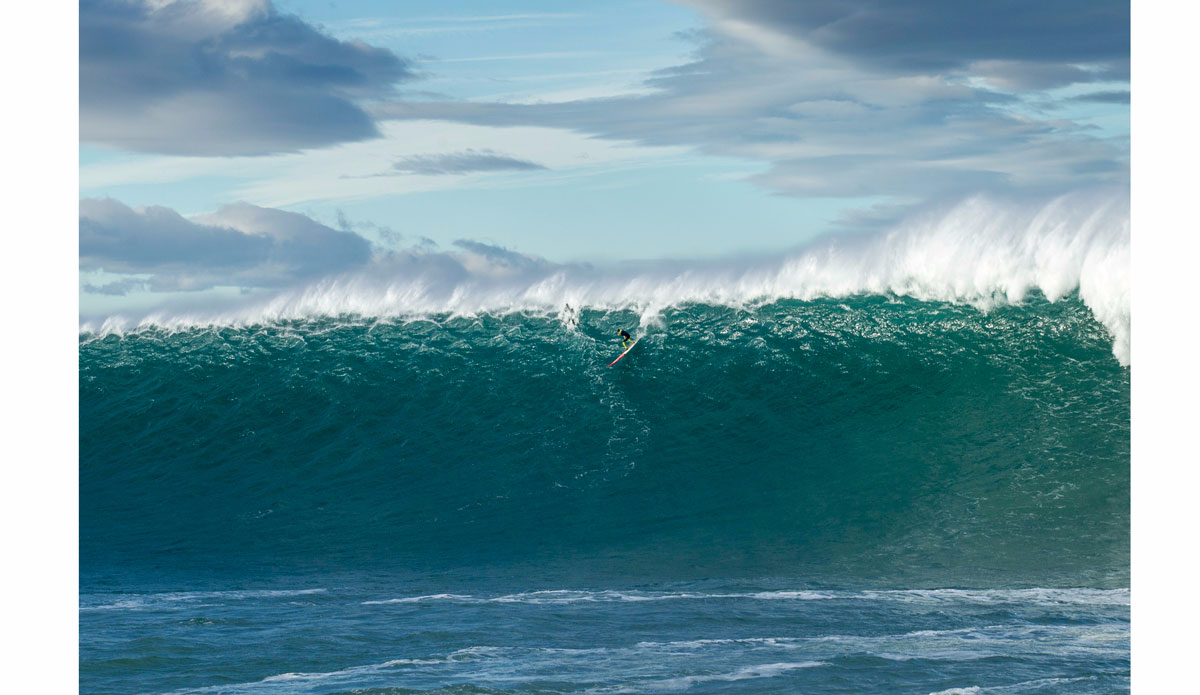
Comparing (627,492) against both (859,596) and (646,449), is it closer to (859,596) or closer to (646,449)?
(646,449)

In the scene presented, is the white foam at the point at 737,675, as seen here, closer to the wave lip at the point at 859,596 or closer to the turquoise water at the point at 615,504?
the turquoise water at the point at 615,504

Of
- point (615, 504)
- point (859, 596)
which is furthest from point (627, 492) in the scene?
point (859, 596)

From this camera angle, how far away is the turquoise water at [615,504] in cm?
717

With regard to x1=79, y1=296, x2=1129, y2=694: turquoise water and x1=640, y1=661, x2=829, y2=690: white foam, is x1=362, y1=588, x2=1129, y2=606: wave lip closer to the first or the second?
x1=79, y1=296, x2=1129, y2=694: turquoise water

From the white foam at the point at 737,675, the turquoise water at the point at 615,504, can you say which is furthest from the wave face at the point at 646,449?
the white foam at the point at 737,675

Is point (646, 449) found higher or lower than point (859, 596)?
higher

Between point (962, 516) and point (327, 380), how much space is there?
9.73m

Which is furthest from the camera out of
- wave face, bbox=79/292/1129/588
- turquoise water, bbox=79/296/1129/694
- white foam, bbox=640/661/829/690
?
wave face, bbox=79/292/1129/588

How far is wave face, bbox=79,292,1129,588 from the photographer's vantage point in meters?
10.4

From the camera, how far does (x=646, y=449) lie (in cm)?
1255

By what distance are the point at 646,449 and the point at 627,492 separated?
99cm

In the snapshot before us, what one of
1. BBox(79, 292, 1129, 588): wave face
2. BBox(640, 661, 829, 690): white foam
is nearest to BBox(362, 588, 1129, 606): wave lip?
BBox(79, 292, 1129, 588): wave face

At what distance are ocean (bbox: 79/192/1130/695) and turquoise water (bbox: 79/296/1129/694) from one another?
0.14ft

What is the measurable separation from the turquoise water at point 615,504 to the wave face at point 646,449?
47 mm
